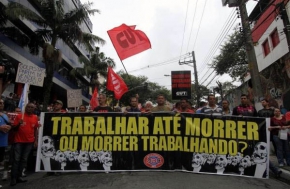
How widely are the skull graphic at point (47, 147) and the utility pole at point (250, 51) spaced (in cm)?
776

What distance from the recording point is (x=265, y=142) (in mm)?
5984

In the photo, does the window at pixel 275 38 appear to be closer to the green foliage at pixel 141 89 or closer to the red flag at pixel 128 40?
the red flag at pixel 128 40

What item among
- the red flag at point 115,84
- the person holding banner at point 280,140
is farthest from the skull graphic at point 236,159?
the red flag at point 115,84

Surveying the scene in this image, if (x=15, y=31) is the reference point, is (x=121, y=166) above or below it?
below

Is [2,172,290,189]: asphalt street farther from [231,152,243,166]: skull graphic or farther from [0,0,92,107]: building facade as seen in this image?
[0,0,92,107]: building facade

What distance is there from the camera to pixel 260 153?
595 cm

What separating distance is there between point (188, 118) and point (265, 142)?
5.48 ft

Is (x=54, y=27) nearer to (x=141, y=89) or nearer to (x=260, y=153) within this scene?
(x=260, y=153)

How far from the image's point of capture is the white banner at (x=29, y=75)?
6.39 m

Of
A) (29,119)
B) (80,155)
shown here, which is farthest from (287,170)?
(29,119)

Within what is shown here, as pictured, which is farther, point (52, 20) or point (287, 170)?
point (52, 20)

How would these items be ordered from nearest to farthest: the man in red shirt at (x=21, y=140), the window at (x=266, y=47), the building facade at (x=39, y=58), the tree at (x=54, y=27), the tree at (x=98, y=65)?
the man in red shirt at (x=21, y=140), the tree at (x=54, y=27), the building facade at (x=39, y=58), the window at (x=266, y=47), the tree at (x=98, y=65)

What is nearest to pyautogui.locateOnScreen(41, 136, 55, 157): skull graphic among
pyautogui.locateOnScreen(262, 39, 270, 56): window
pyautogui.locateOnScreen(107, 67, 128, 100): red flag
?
pyautogui.locateOnScreen(107, 67, 128, 100): red flag

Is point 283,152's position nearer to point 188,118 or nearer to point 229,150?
point 229,150
